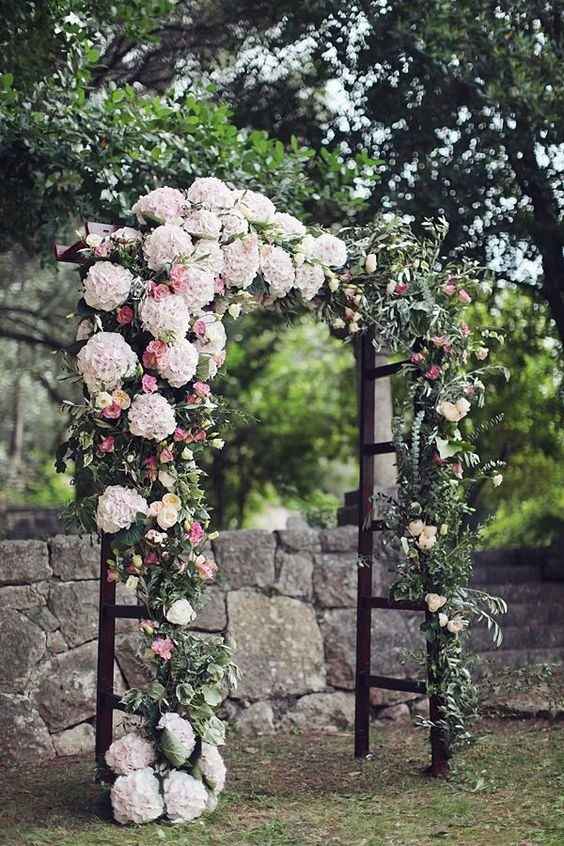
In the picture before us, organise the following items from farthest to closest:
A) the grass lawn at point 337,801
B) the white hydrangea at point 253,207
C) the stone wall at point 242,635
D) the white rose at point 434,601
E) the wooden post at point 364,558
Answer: the stone wall at point 242,635, the wooden post at point 364,558, the white rose at point 434,601, the white hydrangea at point 253,207, the grass lawn at point 337,801

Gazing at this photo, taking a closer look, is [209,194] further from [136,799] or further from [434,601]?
[136,799]

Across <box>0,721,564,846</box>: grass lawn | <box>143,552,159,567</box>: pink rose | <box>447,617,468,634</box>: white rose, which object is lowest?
<box>0,721,564,846</box>: grass lawn

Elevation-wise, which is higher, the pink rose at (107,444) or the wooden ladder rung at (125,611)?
the pink rose at (107,444)

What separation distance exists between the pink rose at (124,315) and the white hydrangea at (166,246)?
0.17 m

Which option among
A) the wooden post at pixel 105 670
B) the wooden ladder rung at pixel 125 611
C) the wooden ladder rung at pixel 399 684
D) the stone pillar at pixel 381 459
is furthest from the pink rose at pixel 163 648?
the stone pillar at pixel 381 459

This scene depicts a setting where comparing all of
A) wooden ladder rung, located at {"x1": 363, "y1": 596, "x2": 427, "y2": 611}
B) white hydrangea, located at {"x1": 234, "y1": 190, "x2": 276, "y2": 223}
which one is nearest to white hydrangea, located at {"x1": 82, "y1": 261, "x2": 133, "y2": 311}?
white hydrangea, located at {"x1": 234, "y1": 190, "x2": 276, "y2": 223}

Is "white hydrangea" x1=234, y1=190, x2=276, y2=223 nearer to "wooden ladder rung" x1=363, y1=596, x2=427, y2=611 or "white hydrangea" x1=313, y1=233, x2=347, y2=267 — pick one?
"white hydrangea" x1=313, y1=233, x2=347, y2=267

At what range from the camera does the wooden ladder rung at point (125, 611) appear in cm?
391

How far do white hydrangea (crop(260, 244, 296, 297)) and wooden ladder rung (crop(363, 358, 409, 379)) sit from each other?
2.17 feet

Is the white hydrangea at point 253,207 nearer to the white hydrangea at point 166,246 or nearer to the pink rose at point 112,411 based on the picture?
the white hydrangea at point 166,246

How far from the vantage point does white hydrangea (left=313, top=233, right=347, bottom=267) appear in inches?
172

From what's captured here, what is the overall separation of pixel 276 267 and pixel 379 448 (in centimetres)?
100

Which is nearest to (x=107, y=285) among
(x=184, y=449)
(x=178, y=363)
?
(x=178, y=363)

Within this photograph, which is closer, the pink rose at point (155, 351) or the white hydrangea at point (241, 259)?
the pink rose at point (155, 351)
